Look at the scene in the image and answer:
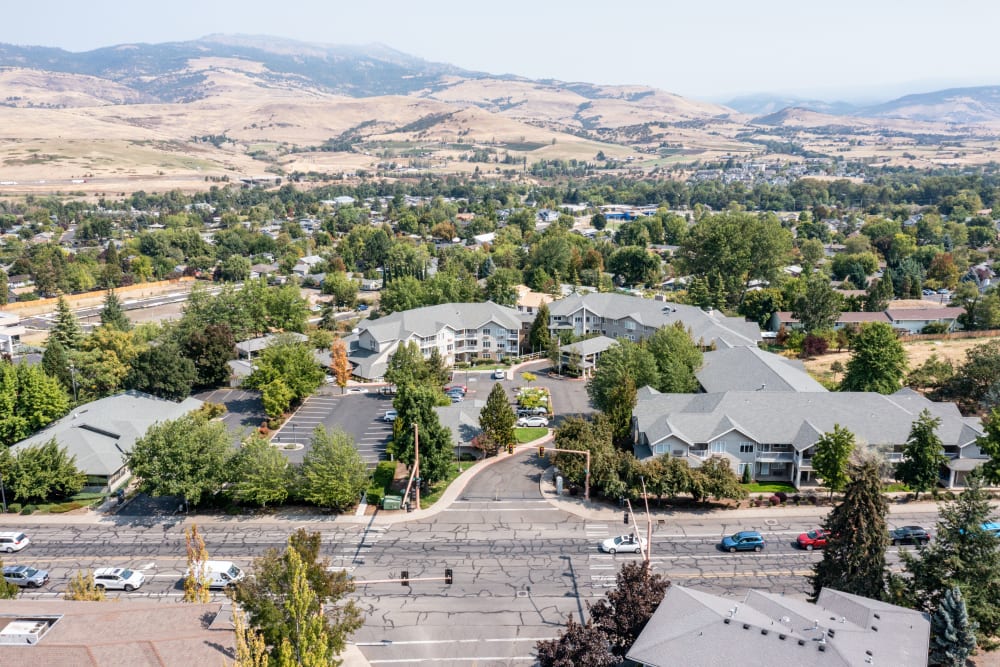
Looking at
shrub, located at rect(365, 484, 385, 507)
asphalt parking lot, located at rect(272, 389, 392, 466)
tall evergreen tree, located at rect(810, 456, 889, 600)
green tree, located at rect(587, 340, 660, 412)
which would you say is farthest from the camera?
green tree, located at rect(587, 340, 660, 412)


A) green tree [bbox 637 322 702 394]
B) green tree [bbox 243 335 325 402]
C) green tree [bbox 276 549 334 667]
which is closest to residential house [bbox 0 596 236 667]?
green tree [bbox 276 549 334 667]

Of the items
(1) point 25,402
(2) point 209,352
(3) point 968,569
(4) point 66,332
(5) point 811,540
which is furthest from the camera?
(4) point 66,332

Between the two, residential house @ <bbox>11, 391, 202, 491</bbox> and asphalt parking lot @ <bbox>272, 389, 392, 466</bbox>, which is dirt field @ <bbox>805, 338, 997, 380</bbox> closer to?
asphalt parking lot @ <bbox>272, 389, 392, 466</bbox>

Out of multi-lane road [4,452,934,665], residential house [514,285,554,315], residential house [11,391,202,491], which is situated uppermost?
residential house [514,285,554,315]

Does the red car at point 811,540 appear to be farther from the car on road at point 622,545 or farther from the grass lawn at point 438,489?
the grass lawn at point 438,489

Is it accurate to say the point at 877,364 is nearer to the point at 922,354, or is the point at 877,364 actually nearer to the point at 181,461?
the point at 922,354

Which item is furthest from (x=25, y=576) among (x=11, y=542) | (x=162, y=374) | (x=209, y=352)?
(x=209, y=352)

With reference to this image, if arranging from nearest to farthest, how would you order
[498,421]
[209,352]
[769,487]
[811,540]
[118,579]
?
1. [118,579]
2. [811,540]
3. [769,487]
4. [498,421]
5. [209,352]
